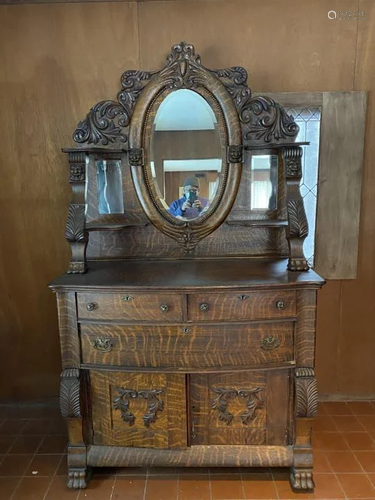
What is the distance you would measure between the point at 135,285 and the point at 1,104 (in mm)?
1463

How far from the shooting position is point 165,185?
212 cm

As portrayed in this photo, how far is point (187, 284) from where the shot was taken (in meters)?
1.77

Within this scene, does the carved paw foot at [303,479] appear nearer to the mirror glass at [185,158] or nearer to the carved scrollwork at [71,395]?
the carved scrollwork at [71,395]

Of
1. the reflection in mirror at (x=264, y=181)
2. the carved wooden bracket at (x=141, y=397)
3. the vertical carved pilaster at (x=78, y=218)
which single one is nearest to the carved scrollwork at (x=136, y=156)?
the vertical carved pilaster at (x=78, y=218)

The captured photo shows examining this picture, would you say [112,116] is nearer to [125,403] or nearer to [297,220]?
[297,220]

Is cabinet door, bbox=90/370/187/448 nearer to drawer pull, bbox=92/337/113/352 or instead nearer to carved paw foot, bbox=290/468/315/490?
drawer pull, bbox=92/337/113/352

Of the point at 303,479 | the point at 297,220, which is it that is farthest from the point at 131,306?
the point at 303,479

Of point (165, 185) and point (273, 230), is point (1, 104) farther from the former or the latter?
point (273, 230)

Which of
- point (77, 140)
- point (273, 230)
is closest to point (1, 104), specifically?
point (77, 140)

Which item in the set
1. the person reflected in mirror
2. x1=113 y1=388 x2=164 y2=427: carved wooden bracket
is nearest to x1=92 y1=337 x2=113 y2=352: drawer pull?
x1=113 y1=388 x2=164 y2=427: carved wooden bracket

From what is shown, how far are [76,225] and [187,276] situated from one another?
62 cm

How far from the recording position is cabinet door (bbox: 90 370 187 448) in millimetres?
1875

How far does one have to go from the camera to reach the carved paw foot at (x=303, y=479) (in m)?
1.88

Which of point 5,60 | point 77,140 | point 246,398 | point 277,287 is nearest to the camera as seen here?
point 277,287
